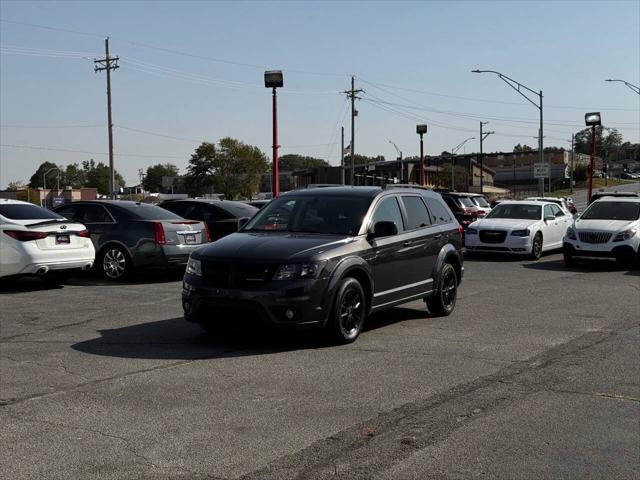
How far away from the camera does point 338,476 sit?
454 centimetres

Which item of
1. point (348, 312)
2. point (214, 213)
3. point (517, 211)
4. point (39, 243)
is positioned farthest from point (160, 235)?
point (517, 211)

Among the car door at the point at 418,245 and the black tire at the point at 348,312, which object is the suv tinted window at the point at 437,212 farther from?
the black tire at the point at 348,312

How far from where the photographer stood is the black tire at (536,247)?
2070cm

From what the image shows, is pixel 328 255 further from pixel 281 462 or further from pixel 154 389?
pixel 281 462

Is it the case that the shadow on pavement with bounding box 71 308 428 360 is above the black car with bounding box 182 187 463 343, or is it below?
below

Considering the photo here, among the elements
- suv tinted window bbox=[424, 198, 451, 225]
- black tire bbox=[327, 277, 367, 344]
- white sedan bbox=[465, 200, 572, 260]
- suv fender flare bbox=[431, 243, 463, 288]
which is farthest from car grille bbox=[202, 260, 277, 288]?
white sedan bbox=[465, 200, 572, 260]

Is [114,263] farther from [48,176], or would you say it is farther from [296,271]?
[48,176]

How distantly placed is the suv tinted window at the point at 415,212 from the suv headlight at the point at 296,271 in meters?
2.25

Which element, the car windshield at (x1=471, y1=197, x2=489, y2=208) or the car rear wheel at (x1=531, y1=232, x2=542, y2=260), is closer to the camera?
the car rear wheel at (x1=531, y1=232, x2=542, y2=260)

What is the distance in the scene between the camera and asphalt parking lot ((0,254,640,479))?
4812 millimetres

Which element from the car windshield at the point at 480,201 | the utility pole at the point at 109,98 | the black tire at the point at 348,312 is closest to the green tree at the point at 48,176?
the utility pole at the point at 109,98

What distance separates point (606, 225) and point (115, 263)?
11.2 meters

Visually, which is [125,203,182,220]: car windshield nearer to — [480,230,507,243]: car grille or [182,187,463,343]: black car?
[182,187,463,343]: black car

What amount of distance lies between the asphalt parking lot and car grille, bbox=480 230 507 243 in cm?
981
